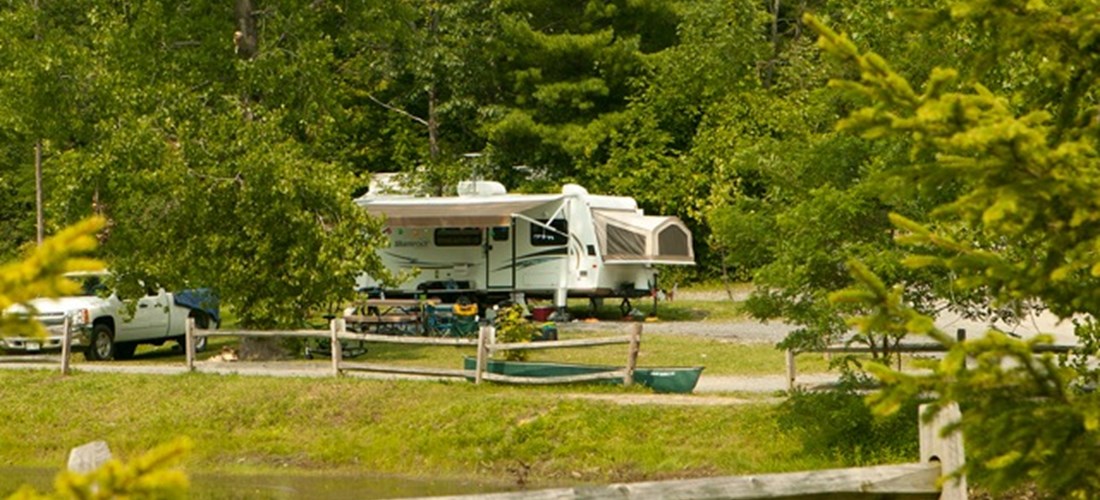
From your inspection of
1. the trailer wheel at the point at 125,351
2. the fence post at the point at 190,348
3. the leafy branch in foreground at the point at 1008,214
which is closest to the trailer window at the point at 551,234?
the trailer wheel at the point at 125,351

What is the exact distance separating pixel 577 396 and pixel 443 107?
78.2 ft

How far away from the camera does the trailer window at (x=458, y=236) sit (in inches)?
1334

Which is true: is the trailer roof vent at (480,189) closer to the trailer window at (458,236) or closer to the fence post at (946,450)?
the trailer window at (458,236)

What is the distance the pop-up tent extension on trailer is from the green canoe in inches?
451

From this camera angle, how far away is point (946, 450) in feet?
25.1

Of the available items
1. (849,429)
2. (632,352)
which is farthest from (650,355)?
(849,429)

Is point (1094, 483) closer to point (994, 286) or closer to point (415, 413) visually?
point (994, 286)

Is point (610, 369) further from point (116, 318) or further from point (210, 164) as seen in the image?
point (116, 318)

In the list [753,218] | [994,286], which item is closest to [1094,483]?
[994,286]

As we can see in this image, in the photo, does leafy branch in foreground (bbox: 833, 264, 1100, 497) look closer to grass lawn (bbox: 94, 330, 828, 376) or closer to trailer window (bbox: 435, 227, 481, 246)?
grass lawn (bbox: 94, 330, 828, 376)

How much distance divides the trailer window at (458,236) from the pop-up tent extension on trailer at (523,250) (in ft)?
0.06

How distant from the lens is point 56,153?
1078 inches

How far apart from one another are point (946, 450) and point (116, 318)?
21.7 meters

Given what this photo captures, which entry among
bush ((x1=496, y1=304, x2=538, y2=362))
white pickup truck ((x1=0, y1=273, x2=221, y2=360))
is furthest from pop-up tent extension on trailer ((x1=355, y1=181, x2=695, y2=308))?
bush ((x1=496, y1=304, x2=538, y2=362))
